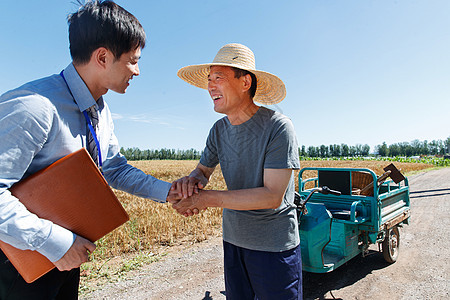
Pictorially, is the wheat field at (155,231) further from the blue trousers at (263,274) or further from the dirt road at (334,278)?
the blue trousers at (263,274)

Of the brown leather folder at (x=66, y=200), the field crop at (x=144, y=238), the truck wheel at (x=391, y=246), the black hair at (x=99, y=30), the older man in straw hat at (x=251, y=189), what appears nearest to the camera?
the brown leather folder at (x=66, y=200)

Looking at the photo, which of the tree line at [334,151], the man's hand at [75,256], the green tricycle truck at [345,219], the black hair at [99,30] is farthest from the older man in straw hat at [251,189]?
the tree line at [334,151]

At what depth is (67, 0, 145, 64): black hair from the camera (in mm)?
1526

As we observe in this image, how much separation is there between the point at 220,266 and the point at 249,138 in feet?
10.2

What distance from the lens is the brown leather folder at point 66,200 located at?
1.31 meters

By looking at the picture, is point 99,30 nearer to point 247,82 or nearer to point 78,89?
point 78,89

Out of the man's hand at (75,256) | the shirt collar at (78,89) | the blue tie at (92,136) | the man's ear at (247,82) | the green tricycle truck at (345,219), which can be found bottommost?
the green tricycle truck at (345,219)

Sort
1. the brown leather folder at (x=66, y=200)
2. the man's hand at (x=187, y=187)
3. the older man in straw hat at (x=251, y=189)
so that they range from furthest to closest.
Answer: the man's hand at (x=187, y=187) → the older man in straw hat at (x=251, y=189) → the brown leather folder at (x=66, y=200)

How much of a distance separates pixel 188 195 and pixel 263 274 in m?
0.76

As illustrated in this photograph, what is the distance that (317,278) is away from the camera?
13.9ft

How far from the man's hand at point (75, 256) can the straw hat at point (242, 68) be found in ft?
4.52

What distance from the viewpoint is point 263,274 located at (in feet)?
6.18

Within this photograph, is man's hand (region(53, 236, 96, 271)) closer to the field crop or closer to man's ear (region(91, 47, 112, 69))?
man's ear (region(91, 47, 112, 69))

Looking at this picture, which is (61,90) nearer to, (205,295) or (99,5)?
(99,5)
